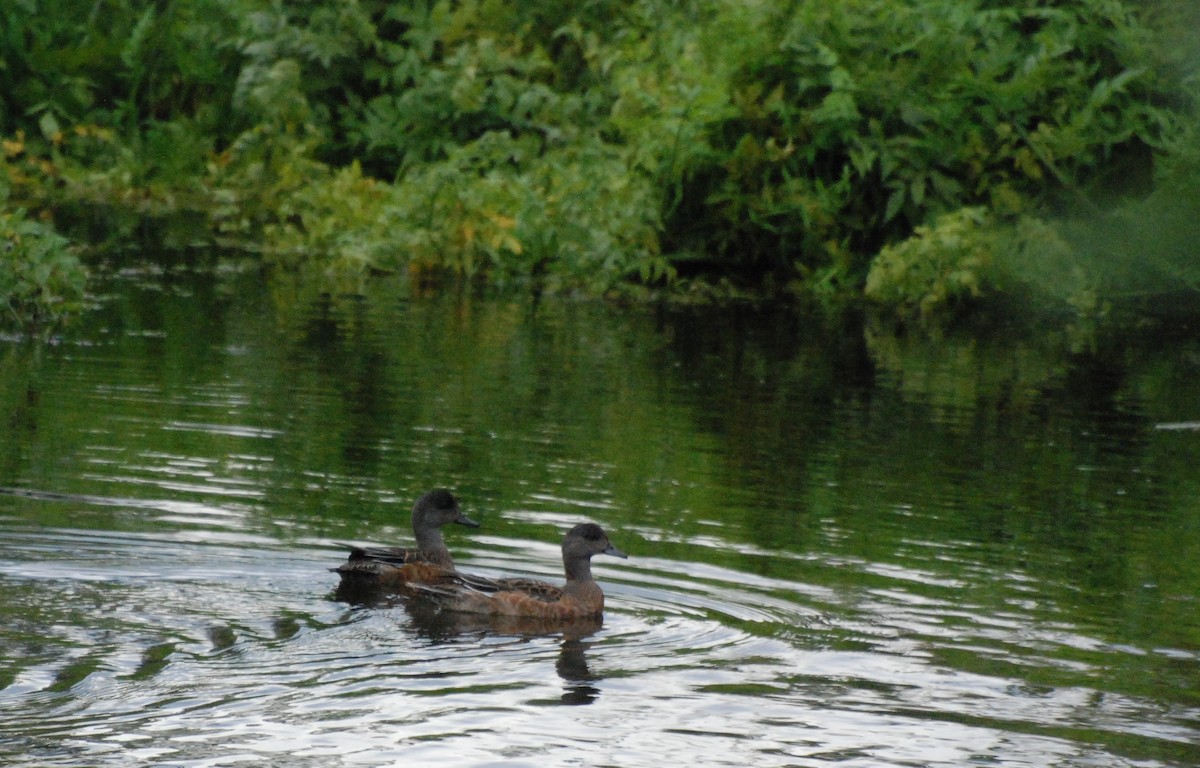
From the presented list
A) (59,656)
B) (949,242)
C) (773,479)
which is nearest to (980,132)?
(949,242)

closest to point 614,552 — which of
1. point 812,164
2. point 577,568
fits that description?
point 577,568

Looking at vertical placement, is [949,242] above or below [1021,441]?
above

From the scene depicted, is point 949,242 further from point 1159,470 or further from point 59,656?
point 59,656

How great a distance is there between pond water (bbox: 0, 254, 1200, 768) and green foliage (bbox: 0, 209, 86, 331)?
1.40 feet

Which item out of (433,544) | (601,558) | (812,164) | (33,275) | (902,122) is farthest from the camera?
(812,164)

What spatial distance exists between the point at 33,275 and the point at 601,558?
846 cm

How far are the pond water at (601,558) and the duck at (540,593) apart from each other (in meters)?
0.12

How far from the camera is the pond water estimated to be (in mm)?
8227

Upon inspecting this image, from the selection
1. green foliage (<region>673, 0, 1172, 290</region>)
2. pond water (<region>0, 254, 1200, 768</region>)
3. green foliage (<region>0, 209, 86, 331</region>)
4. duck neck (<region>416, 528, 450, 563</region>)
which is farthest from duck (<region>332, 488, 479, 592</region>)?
green foliage (<region>673, 0, 1172, 290</region>)

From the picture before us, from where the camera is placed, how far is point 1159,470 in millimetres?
15609

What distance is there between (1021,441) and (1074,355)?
6.19 metres

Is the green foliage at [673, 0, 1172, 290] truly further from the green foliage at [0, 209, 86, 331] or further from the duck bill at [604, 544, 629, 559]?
the duck bill at [604, 544, 629, 559]

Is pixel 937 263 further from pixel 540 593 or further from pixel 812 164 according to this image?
pixel 540 593

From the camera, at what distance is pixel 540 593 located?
1018 cm
